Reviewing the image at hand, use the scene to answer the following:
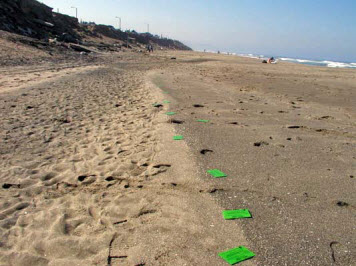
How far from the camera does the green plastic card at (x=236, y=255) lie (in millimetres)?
2305

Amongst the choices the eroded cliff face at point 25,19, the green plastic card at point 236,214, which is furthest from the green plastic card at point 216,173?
the eroded cliff face at point 25,19

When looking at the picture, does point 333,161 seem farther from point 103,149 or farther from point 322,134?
point 103,149

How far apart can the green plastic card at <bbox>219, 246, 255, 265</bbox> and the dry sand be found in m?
0.06

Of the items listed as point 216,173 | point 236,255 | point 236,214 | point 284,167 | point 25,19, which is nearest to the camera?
point 236,255

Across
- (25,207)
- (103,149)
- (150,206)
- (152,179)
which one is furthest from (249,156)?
(25,207)

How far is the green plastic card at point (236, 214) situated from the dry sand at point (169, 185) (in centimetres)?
7

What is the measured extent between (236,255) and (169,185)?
54.5 inches

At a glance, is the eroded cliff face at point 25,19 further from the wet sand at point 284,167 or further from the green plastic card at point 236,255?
the green plastic card at point 236,255

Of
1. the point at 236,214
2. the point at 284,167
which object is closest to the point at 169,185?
the point at 236,214

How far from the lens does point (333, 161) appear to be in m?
4.29

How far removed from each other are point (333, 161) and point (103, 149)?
3502 mm

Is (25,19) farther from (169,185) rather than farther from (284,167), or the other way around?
(284,167)

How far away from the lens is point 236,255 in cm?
236

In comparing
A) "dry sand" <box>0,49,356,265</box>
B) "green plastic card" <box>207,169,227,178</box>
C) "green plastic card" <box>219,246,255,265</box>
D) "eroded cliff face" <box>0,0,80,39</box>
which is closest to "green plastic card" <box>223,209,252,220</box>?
"dry sand" <box>0,49,356,265</box>
